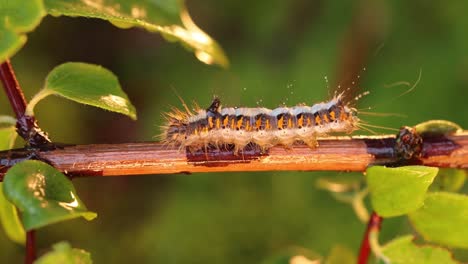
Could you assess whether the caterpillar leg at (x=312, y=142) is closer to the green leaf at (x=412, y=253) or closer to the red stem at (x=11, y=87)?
the green leaf at (x=412, y=253)

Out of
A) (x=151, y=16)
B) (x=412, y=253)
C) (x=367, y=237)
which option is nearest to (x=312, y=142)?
(x=367, y=237)

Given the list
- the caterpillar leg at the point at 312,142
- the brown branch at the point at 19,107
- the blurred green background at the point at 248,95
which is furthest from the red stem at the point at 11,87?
the blurred green background at the point at 248,95

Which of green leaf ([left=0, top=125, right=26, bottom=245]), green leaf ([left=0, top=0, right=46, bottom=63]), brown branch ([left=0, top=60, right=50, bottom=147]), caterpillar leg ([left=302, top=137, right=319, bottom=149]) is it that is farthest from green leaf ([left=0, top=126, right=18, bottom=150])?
caterpillar leg ([left=302, top=137, right=319, bottom=149])

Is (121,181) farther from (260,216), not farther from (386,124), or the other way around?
(386,124)

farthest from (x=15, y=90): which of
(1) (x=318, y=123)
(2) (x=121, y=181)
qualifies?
(2) (x=121, y=181)

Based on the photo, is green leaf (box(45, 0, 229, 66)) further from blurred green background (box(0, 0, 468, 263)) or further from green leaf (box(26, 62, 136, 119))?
blurred green background (box(0, 0, 468, 263))

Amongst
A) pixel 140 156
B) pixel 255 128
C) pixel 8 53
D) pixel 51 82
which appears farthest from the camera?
pixel 255 128
